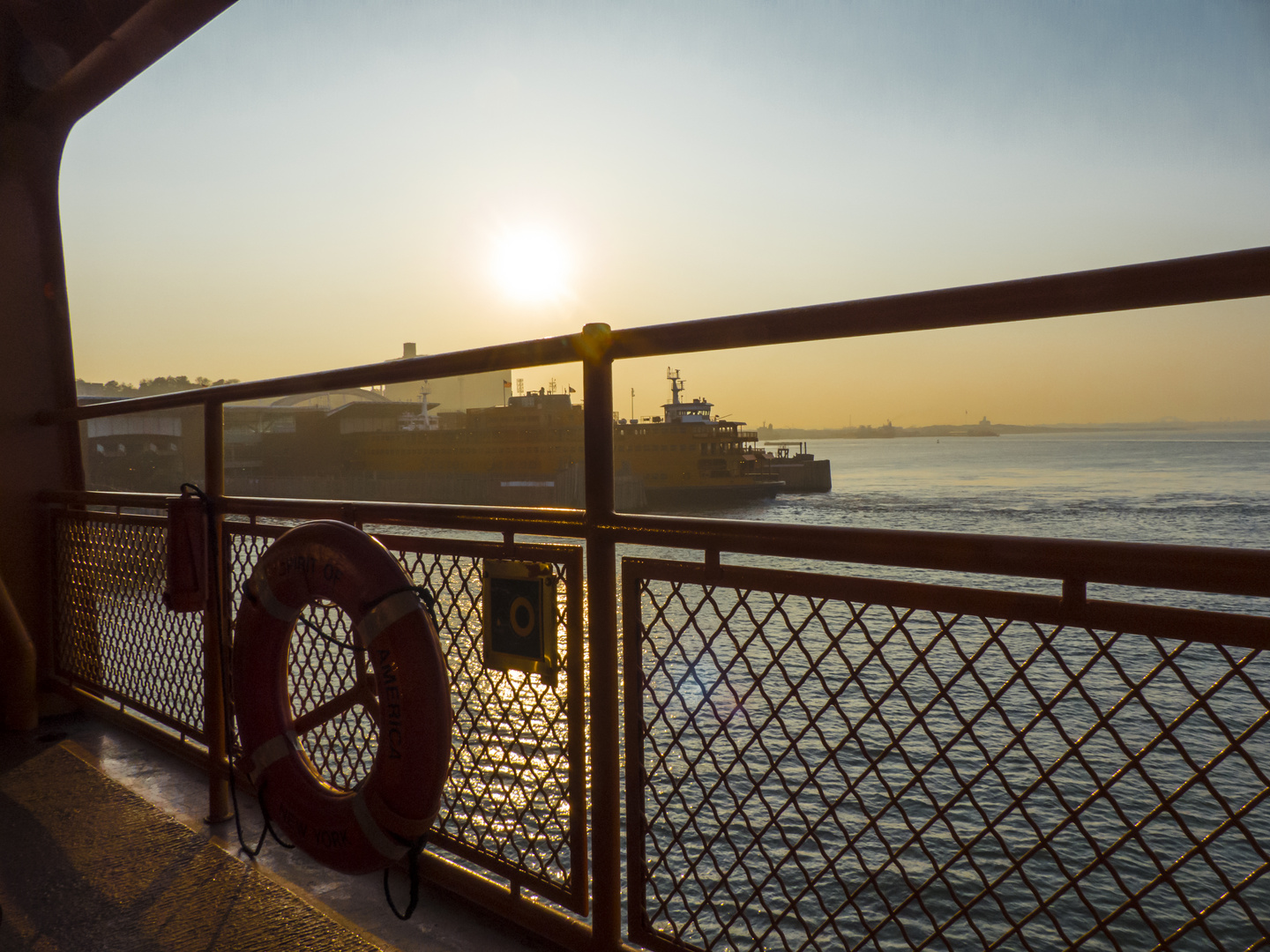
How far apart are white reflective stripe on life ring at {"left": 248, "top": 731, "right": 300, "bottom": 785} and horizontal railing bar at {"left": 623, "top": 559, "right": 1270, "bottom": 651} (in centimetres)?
99

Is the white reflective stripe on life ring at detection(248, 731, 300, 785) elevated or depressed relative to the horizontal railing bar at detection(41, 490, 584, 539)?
depressed

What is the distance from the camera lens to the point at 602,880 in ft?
5.21

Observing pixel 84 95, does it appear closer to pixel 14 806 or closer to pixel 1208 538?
pixel 14 806

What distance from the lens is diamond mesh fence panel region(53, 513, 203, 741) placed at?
2.82 m

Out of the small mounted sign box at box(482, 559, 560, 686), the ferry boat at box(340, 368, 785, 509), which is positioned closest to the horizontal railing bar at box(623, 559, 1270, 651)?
the small mounted sign box at box(482, 559, 560, 686)

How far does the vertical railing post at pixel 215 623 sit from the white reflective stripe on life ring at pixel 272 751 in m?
0.57

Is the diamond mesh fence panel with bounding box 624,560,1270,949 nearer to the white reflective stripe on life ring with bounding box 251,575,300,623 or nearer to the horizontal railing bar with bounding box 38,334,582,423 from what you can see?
the horizontal railing bar with bounding box 38,334,582,423

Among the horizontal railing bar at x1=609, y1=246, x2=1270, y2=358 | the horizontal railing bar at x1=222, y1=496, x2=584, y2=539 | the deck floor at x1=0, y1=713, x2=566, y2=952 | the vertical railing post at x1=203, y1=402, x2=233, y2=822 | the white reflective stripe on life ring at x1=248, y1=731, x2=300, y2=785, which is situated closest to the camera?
the horizontal railing bar at x1=609, y1=246, x2=1270, y2=358

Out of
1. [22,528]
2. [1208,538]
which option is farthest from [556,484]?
[22,528]

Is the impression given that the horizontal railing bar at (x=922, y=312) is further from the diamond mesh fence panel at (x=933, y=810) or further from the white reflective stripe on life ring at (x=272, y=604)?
the white reflective stripe on life ring at (x=272, y=604)

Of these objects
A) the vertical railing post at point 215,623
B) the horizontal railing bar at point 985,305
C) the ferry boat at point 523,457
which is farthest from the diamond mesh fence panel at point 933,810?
the ferry boat at point 523,457

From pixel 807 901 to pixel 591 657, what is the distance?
340 inches

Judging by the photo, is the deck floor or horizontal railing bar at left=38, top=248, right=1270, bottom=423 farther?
the deck floor

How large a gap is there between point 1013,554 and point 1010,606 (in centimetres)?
8
